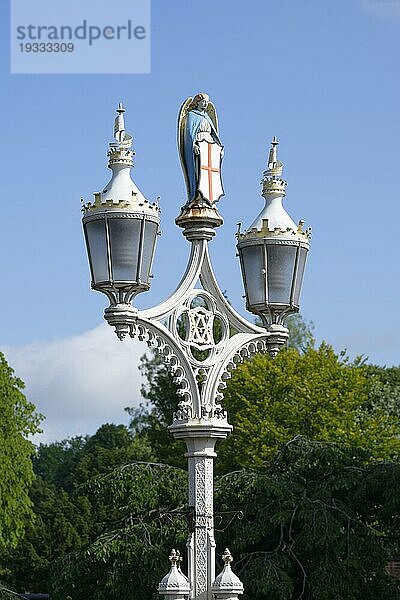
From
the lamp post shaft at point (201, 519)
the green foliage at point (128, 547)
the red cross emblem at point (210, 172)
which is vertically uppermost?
the red cross emblem at point (210, 172)

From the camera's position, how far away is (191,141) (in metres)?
6.70

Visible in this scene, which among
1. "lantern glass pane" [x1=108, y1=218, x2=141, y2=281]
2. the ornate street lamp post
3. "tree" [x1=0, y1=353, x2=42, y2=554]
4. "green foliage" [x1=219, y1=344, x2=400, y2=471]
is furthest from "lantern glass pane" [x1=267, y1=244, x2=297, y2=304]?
"tree" [x1=0, y1=353, x2=42, y2=554]

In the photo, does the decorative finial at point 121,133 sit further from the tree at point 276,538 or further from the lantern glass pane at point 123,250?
the tree at point 276,538

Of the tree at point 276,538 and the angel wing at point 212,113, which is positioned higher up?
the angel wing at point 212,113

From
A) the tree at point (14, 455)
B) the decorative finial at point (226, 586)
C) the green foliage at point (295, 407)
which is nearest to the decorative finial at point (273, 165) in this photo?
the decorative finial at point (226, 586)

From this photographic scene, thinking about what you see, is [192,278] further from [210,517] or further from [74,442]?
[74,442]

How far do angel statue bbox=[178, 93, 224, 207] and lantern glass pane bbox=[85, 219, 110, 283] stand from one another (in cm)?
60

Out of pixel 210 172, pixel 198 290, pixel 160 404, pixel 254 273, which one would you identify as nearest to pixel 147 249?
pixel 198 290

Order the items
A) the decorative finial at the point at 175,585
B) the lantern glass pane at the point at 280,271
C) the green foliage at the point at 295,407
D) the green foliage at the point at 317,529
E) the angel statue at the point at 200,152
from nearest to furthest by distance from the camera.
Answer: the decorative finial at the point at 175,585
the angel statue at the point at 200,152
the lantern glass pane at the point at 280,271
the green foliage at the point at 317,529
the green foliage at the point at 295,407

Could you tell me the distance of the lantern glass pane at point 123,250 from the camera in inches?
247

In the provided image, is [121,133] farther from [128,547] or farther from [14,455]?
[14,455]

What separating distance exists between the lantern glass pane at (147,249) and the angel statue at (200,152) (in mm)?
435

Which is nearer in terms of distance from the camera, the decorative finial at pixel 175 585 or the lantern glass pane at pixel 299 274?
the decorative finial at pixel 175 585

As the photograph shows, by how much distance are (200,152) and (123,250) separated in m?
0.77
